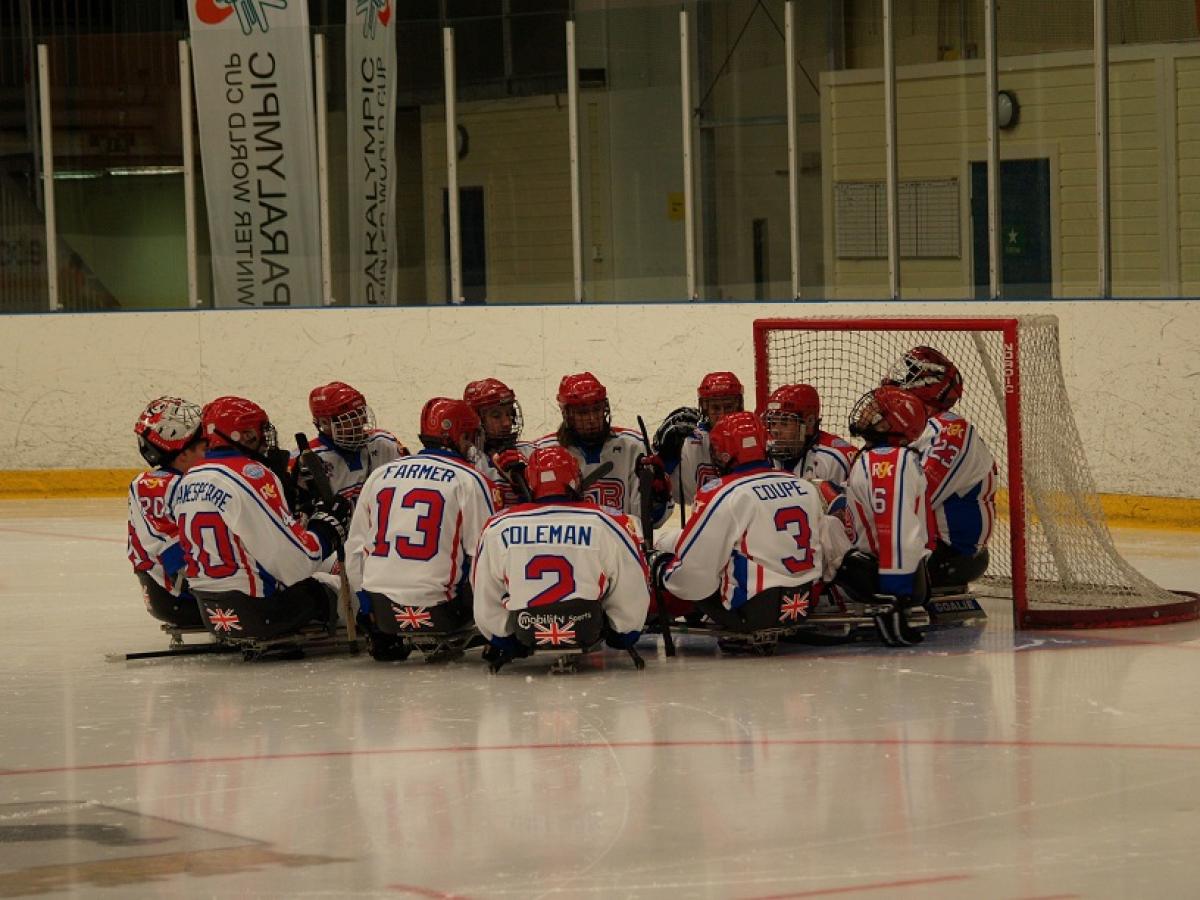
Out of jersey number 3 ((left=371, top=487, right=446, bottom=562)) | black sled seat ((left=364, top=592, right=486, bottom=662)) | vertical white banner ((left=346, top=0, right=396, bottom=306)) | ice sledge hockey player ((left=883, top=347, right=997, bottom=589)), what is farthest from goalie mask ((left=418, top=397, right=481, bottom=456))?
vertical white banner ((left=346, top=0, right=396, bottom=306))

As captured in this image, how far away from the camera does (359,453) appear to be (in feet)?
28.2

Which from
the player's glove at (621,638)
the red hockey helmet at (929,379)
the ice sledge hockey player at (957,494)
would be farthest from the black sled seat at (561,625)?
the red hockey helmet at (929,379)

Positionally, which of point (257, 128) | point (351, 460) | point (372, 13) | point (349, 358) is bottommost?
point (351, 460)

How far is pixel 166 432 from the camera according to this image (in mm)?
7742

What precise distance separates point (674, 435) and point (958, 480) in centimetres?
125

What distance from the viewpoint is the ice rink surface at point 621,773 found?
4727 mm

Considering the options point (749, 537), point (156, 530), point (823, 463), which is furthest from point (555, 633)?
point (156, 530)

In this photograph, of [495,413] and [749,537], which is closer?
[749,537]

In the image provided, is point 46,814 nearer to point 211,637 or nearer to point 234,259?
point 211,637

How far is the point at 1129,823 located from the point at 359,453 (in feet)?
14.1

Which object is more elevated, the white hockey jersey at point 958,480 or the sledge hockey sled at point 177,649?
the white hockey jersey at point 958,480

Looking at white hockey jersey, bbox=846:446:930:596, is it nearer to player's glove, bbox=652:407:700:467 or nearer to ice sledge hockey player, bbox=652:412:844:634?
ice sledge hockey player, bbox=652:412:844:634

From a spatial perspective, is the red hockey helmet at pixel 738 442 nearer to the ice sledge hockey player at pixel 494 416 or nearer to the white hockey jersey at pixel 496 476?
the white hockey jersey at pixel 496 476

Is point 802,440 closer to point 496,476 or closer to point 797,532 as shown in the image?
point 797,532
